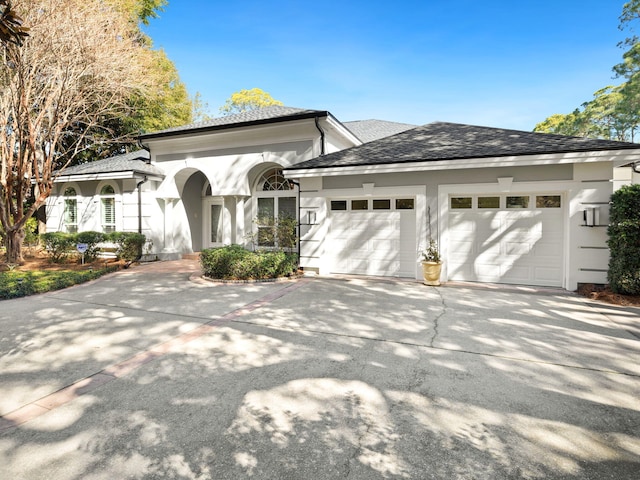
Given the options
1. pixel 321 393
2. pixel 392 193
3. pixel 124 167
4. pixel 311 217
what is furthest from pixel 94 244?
pixel 321 393

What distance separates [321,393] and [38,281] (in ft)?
28.1

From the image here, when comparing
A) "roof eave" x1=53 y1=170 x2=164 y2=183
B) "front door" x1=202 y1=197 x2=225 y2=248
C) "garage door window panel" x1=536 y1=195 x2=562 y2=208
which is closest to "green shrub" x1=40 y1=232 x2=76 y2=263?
"roof eave" x1=53 y1=170 x2=164 y2=183

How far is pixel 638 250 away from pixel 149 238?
14201mm

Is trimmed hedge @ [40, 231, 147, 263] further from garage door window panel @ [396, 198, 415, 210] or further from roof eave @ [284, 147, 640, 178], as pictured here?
garage door window panel @ [396, 198, 415, 210]

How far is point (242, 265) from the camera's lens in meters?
8.87

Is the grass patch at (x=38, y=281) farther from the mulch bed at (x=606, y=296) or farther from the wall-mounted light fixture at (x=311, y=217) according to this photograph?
the mulch bed at (x=606, y=296)

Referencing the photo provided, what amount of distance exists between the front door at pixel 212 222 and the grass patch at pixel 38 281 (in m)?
4.75

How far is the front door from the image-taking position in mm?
14328

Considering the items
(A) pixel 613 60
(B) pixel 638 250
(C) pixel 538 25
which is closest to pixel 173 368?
(B) pixel 638 250

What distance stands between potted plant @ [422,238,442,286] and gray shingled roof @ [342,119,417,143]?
372 inches

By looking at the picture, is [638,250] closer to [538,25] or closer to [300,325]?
[300,325]

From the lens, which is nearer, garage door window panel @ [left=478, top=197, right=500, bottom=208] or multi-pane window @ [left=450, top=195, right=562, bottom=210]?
multi-pane window @ [left=450, top=195, right=562, bottom=210]

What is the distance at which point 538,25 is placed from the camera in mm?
12219

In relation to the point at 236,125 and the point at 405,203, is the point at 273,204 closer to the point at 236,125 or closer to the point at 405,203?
the point at 236,125
